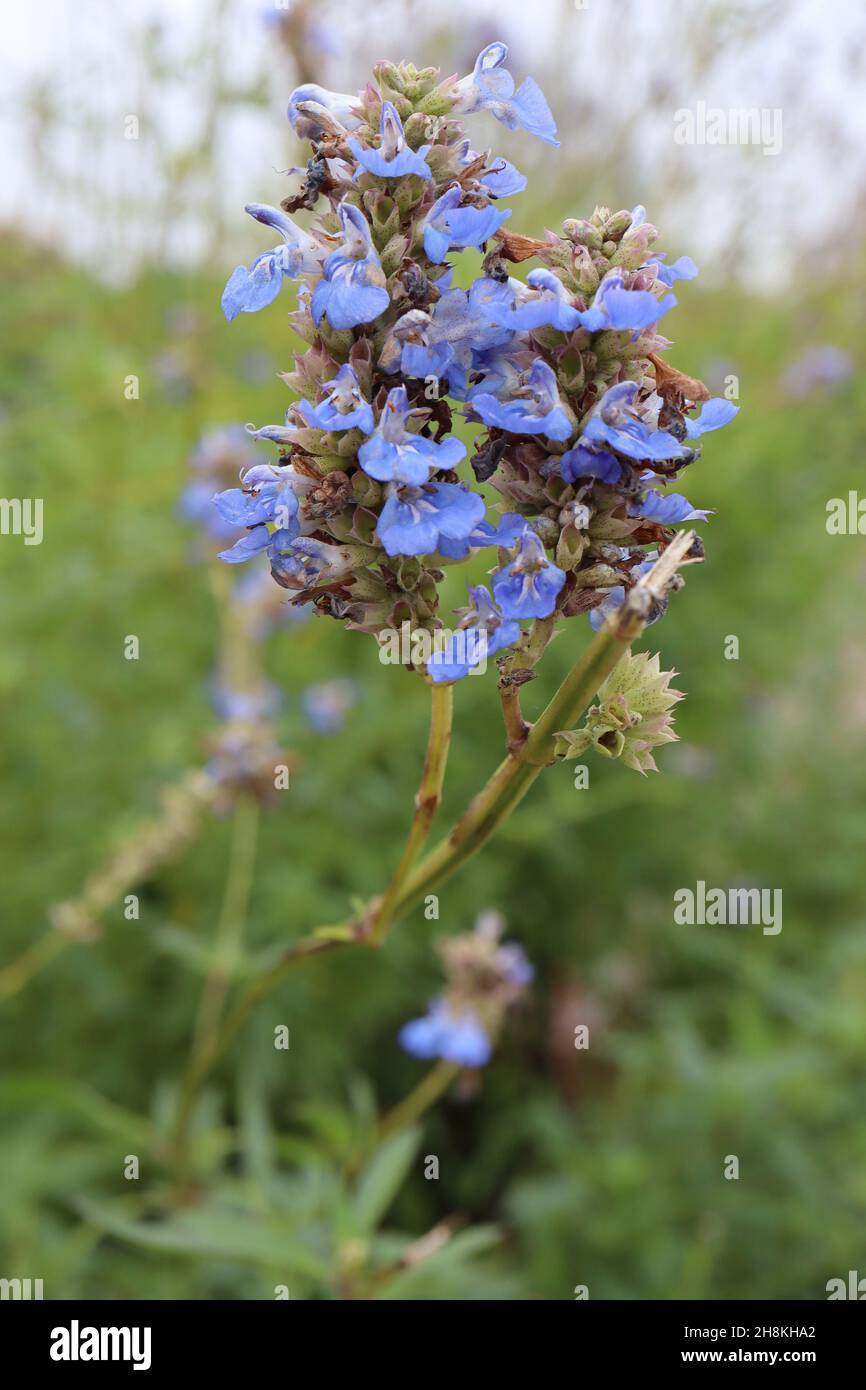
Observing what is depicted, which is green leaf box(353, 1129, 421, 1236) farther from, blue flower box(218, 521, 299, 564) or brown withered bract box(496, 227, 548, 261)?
brown withered bract box(496, 227, 548, 261)

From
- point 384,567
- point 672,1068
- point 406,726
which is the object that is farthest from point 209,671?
point 384,567

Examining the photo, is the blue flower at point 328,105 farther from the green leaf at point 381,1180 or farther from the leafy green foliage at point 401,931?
the green leaf at point 381,1180

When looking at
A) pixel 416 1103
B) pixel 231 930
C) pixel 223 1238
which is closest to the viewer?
pixel 223 1238

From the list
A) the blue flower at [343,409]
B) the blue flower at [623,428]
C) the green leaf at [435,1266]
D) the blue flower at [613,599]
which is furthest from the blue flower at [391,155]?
the green leaf at [435,1266]

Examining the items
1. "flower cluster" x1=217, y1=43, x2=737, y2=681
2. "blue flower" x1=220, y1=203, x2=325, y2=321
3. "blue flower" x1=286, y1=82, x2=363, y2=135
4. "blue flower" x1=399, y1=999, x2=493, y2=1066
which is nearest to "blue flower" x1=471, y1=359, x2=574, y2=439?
"flower cluster" x1=217, y1=43, x2=737, y2=681

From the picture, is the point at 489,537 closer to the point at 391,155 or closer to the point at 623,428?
the point at 623,428

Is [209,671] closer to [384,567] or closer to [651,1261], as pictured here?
[651,1261]

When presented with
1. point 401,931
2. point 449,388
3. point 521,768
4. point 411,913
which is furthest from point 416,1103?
point 449,388

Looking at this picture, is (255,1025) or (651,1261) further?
(255,1025)
